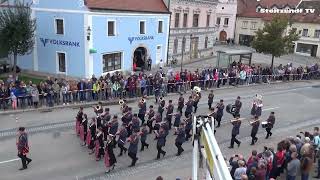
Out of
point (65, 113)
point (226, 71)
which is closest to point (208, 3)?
point (226, 71)

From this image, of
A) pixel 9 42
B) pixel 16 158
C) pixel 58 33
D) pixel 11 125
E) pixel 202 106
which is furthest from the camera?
pixel 58 33

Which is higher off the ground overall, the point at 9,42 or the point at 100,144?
the point at 9,42

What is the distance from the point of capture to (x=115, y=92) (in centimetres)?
2327

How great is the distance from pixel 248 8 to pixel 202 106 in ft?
145

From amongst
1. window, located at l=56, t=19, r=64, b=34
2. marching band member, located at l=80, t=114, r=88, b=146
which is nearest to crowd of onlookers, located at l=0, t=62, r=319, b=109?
window, located at l=56, t=19, r=64, b=34

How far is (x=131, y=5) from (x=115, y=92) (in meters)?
10.4

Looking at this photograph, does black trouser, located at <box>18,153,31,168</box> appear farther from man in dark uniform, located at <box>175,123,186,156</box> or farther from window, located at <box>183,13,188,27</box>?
window, located at <box>183,13,188,27</box>

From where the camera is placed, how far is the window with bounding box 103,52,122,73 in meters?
29.4

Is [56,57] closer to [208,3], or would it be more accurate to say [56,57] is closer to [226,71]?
[226,71]

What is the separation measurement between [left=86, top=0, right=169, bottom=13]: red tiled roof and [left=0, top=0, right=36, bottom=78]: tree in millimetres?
4574

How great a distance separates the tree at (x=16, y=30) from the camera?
25672 millimetres

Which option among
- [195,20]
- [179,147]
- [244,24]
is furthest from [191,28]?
[179,147]

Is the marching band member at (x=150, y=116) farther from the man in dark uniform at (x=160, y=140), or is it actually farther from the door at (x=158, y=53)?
the door at (x=158, y=53)

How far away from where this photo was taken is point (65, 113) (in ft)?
67.3
